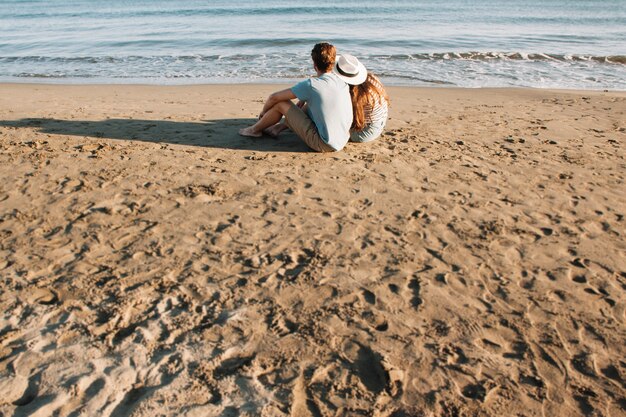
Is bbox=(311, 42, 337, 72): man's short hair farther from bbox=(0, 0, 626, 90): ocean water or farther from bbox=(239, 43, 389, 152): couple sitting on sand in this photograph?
bbox=(0, 0, 626, 90): ocean water

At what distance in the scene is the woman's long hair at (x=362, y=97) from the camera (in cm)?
552

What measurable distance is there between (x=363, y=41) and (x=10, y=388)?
1608cm

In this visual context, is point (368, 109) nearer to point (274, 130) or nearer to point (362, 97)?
point (362, 97)

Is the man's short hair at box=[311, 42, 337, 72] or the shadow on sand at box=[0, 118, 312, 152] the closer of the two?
the man's short hair at box=[311, 42, 337, 72]

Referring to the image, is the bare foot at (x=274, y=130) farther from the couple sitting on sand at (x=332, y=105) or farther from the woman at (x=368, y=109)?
the woman at (x=368, y=109)

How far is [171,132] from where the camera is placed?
6.25m

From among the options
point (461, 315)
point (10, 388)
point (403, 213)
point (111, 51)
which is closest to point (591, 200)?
point (403, 213)

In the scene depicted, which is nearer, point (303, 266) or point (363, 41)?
point (303, 266)

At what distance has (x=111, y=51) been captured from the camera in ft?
50.6

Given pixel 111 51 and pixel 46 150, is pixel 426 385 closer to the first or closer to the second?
pixel 46 150

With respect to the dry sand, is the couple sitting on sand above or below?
above

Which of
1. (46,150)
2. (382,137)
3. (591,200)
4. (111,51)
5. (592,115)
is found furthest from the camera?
(111,51)

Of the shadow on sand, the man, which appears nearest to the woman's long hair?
the man

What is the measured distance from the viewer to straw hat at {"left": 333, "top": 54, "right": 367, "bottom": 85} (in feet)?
17.4
